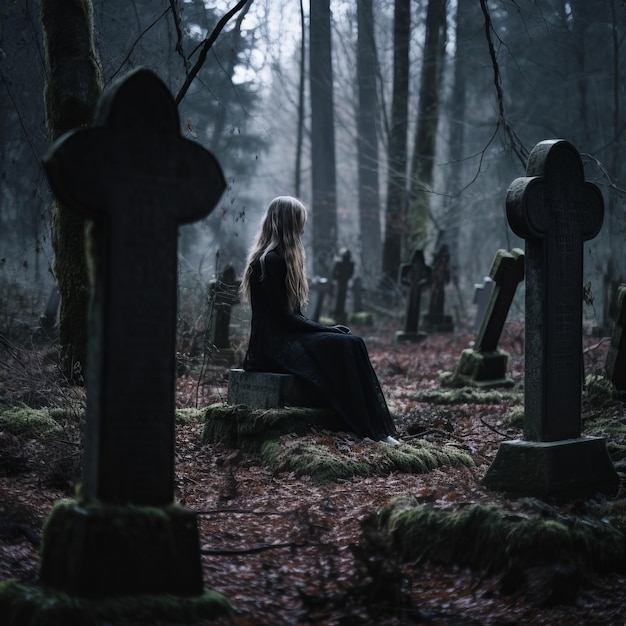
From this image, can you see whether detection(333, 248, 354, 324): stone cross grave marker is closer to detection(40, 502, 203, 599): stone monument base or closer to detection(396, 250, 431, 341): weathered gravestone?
detection(396, 250, 431, 341): weathered gravestone

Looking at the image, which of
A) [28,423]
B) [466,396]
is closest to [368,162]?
[466,396]

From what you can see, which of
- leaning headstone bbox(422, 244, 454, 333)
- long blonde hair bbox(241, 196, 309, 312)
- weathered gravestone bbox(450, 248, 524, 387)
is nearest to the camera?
long blonde hair bbox(241, 196, 309, 312)

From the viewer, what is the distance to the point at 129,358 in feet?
12.5

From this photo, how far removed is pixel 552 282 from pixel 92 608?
377cm

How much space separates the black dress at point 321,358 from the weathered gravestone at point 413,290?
1028 centimetres

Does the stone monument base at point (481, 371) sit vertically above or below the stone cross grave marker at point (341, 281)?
below

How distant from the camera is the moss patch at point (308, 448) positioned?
22.0 feet

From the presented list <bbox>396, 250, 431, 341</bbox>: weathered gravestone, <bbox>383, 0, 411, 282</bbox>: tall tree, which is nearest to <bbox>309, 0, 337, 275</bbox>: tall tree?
<bbox>383, 0, 411, 282</bbox>: tall tree

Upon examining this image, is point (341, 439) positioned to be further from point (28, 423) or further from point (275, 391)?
point (28, 423)

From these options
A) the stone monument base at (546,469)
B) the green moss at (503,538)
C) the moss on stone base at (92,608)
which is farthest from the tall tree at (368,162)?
the moss on stone base at (92,608)

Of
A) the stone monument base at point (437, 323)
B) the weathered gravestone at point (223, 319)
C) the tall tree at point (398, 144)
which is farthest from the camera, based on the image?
the tall tree at point (398, 144)

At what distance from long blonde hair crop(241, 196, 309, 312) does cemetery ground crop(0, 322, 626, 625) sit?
1.37 m

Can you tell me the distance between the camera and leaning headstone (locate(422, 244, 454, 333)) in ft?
63.7

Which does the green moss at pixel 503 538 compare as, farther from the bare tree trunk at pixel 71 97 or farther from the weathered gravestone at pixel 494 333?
the weathered gravestone at pixel 494 333
